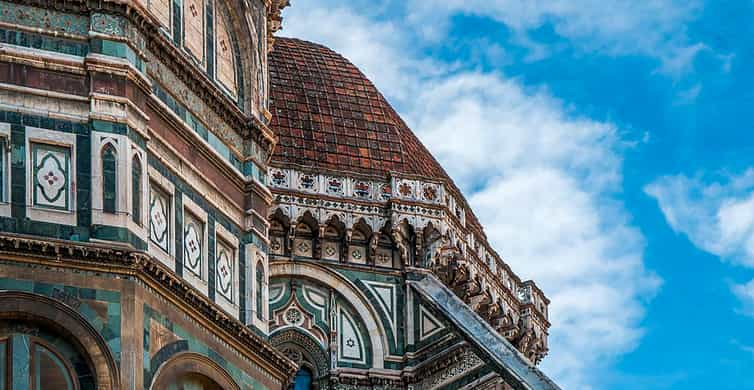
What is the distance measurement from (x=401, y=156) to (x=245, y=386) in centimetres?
1581

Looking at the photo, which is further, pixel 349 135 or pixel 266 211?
pixel 349 135

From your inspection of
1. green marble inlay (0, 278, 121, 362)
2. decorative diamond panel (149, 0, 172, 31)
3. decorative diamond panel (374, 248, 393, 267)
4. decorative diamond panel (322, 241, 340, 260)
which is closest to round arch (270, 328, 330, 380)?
decorative diamond panel (322, 241, 340, 260)

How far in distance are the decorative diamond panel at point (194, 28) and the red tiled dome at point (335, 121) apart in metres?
11.9

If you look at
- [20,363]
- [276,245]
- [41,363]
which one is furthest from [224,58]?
[276,245]

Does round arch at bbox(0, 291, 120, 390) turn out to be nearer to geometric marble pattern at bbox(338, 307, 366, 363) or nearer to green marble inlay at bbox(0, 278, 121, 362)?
green marble inlay at bbox(0, 278, 121, 362)

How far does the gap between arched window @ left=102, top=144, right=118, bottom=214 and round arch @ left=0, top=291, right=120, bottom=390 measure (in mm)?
1671

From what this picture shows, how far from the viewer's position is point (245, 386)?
33.8 meters

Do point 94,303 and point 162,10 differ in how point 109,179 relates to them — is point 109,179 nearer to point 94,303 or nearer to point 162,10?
point 94,303

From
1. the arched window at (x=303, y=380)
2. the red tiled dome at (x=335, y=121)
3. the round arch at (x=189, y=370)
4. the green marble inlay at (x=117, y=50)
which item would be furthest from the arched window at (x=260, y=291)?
the red tiled dome at (x=335, y=121)

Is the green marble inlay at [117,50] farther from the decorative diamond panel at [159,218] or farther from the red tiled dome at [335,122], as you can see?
the red tiled dome at [335,122]

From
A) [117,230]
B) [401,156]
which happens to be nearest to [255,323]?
[117,230]

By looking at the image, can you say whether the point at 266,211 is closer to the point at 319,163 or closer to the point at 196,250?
the point at 196,250

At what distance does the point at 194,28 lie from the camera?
35062 millimetres

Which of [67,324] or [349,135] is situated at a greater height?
[349,135]
